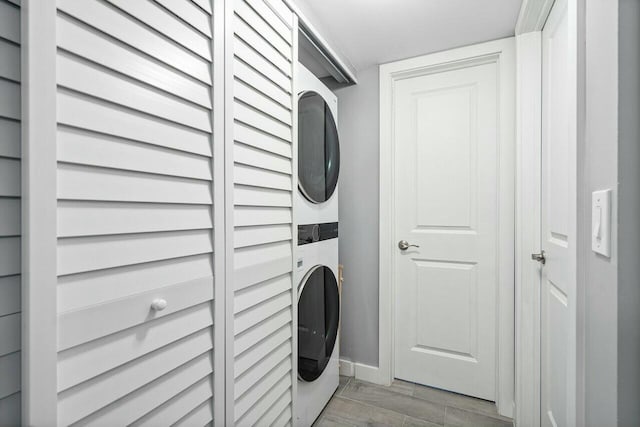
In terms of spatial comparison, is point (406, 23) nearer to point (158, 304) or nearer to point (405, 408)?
point (158, 304)

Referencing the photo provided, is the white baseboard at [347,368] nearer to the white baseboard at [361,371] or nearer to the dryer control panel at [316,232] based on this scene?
the white baseboard at [361,371]

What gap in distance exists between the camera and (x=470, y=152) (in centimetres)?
193

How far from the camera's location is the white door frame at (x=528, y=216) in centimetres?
160

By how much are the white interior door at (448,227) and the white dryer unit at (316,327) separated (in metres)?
0.53

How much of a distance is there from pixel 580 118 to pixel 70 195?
3.68 ft

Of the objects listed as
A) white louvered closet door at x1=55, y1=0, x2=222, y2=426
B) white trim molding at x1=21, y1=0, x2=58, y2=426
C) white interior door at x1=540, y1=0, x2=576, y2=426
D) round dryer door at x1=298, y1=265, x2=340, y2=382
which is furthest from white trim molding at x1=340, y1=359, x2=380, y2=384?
white trim molding at x1=21, y1=0, x2=58, y2=426

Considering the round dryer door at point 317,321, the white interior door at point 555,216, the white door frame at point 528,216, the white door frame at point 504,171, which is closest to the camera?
the white interior door at point 555,216

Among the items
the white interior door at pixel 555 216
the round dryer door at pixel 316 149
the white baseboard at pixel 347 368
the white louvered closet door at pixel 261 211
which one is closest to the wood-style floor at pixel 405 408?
the white baseboard at pixel 347 368

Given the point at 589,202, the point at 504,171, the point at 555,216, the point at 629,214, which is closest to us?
the point at 629,214

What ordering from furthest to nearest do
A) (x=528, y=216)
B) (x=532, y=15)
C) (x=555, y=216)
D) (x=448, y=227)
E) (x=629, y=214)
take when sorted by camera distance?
(x=448, y=227) → (x=528, y=216) → (x=532, y=15) → (x=555, y=216) → (x=629, y=214)

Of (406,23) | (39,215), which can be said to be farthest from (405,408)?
(406,23)

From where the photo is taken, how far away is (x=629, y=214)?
0.50m

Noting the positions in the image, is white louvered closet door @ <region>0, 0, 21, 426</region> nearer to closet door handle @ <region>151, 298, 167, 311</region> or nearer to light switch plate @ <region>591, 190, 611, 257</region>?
closet door handle @ <region>151, 298, 167, 311</region>

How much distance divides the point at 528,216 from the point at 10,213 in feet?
6.58
